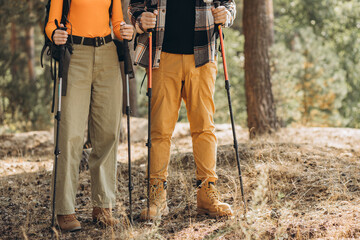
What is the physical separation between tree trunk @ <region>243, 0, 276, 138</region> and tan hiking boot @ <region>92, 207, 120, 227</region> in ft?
14.0

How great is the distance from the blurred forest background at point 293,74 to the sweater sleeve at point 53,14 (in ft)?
22.3

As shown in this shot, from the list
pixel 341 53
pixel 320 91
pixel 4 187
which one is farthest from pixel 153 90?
pixel 341 53

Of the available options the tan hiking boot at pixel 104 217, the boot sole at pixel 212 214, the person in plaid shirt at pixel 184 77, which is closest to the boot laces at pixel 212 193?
the person in plaid shirt at pixel 184 77

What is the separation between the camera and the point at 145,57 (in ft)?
12.4

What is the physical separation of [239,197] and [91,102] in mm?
1783

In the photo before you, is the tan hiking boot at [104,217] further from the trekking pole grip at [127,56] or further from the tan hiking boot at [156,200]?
the trekking pole grip at [127,56]

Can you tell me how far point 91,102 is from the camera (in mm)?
3646

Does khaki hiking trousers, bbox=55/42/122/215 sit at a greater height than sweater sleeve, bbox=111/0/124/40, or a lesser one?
lesser

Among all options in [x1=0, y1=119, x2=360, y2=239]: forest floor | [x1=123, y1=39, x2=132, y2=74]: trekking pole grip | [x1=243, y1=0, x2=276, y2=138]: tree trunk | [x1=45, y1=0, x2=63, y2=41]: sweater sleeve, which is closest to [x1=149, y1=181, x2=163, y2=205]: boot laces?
[x1=0, y1=119, x2=360, y2=239]: forest floor

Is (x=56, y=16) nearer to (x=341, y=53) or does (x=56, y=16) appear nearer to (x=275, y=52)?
(x=275, y=52)

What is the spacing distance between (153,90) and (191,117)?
16.5 inches

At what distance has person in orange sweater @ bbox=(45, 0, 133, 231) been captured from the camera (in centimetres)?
347

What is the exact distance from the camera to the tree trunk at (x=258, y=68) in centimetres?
746

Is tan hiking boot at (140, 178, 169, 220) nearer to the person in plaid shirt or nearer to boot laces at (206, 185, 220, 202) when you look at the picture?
the person in plaid shirt
